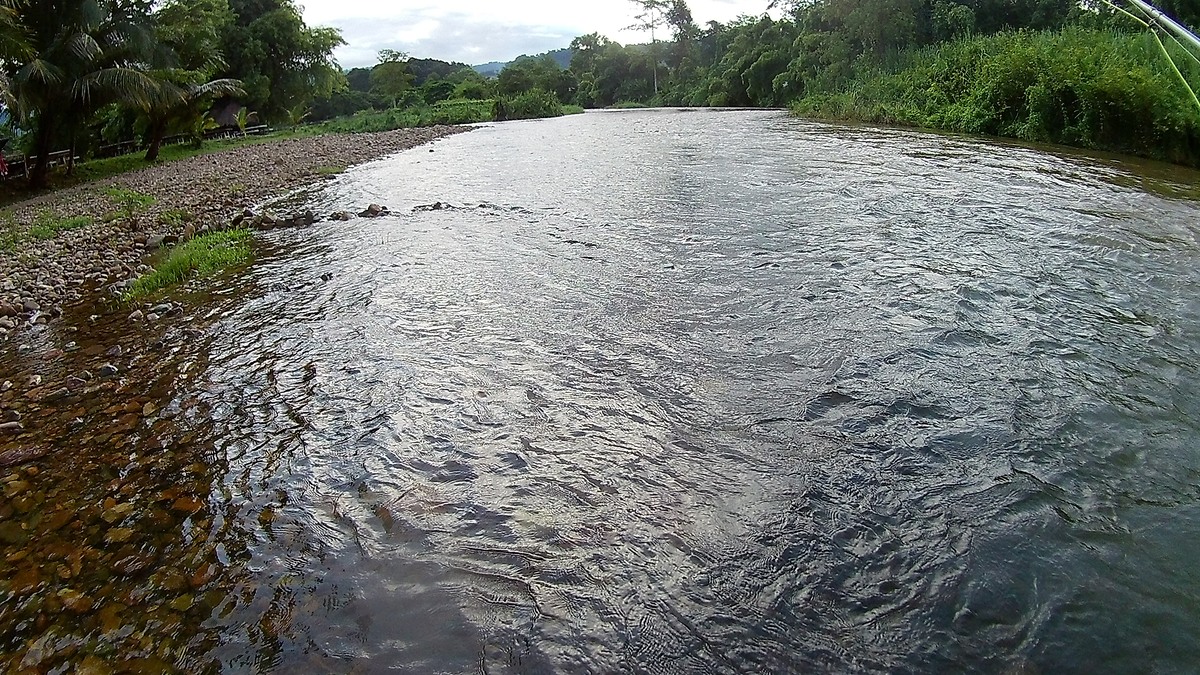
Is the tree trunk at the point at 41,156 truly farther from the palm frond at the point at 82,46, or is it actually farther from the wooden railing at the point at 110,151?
the palm frond at the point at 82,46

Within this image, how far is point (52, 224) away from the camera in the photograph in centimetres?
1192

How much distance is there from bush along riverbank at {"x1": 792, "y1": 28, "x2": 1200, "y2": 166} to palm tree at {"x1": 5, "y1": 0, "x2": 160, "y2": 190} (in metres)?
22.0

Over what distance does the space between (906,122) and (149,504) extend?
25.6 m

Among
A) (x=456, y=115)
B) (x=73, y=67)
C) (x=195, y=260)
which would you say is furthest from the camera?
(x=456, y=115)

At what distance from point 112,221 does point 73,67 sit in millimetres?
8126

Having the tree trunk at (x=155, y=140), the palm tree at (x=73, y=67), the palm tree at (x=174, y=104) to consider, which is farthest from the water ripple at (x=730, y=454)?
the tree trunk at (x=155, y=140)

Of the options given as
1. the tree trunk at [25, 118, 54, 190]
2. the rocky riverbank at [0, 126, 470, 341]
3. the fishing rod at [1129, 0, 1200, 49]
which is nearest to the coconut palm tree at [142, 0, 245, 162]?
the rocky riverbank at [0, 126, 470, 341]

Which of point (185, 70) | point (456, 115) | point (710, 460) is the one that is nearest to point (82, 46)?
point (185, 70)

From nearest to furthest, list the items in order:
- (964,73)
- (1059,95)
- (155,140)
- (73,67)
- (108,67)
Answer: (1059,95)
(73,67)
(108,67)
(964,73)
(155,140)

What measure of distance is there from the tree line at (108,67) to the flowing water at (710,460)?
12.1 metres

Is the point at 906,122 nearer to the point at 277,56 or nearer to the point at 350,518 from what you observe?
the point at 350,518

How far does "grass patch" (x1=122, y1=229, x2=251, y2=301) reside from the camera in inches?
336

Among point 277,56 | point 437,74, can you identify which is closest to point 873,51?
point 277,56

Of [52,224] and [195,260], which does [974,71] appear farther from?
[52,224]
